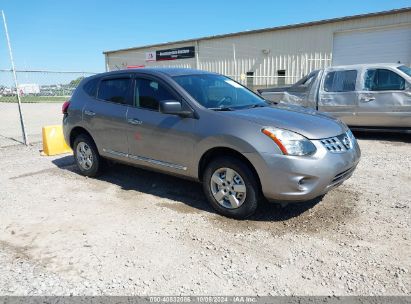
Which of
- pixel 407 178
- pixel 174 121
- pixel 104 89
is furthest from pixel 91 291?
pixel 407 178

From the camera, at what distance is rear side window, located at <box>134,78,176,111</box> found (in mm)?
4438

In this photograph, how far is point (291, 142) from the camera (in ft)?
11.3

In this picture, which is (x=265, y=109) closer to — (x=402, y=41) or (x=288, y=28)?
(x=402, y=41)

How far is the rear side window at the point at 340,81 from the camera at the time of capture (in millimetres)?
7993

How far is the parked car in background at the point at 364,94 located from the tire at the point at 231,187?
14.8ft

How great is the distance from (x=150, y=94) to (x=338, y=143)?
2.48 m

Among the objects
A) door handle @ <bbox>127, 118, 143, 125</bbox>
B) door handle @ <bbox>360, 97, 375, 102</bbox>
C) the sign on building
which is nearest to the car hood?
door handle @ <bbox>127, 118, 143, 125</bbox>

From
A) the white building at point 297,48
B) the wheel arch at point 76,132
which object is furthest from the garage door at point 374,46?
the wheel arch at point 76,132

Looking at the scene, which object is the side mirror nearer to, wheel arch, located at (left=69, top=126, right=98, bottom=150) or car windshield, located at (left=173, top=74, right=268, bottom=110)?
car windshield, located at (left=173, top=74, right=268, bottom=110)

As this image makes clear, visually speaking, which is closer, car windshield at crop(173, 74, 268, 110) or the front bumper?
the front bumper

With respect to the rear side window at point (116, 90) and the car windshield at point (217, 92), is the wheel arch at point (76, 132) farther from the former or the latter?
the car windshield at point (217, 92)

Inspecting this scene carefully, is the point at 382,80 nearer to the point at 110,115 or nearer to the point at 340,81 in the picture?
the point at 340,81

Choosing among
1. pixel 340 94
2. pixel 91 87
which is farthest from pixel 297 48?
pixel 91 87

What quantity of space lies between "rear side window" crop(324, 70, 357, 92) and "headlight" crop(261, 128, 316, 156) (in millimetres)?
5299
